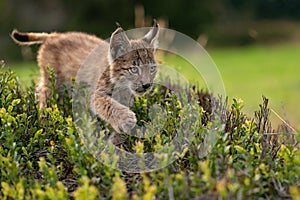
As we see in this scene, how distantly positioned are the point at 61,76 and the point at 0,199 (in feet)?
12.0

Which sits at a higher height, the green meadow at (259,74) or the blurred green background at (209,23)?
the blurred green background at (209,23)

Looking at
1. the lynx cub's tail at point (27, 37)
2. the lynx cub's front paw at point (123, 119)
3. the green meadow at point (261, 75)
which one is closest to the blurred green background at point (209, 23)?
the green meadow at point (261, 75)

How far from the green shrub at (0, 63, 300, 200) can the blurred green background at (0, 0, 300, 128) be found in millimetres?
16210

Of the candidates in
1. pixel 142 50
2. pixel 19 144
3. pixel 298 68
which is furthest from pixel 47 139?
pixel 298 68

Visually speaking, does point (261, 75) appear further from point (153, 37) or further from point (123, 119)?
point (123, 119)

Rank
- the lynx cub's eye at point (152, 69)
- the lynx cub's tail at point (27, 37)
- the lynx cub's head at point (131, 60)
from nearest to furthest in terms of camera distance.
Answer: the lynx cub's head at point (131, 60), the lynx cub's eye at point (152, 69), the lynx cub's tail at point (27, 37)

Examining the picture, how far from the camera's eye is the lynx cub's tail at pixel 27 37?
22.5ft

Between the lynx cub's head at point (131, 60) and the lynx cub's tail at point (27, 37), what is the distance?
1.54 m

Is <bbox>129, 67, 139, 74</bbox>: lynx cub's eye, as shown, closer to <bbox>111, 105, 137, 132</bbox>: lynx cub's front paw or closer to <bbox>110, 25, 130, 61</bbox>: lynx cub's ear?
<bbox>110, 25, 130, 61</bbox>: lynx cub's ear

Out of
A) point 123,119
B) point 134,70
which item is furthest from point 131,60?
point 123,119

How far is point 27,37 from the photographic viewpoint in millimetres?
7074

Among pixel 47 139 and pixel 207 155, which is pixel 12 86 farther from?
pixel 207 155

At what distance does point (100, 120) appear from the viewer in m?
5.50

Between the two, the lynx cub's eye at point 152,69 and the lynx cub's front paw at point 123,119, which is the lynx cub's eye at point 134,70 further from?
the lynx cub's front paw at point 123,119
